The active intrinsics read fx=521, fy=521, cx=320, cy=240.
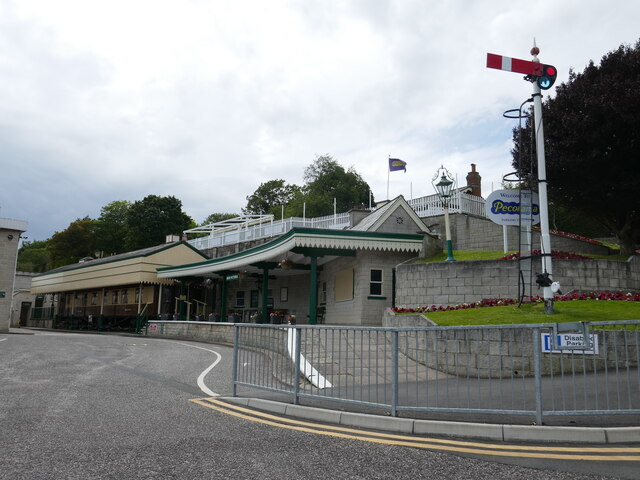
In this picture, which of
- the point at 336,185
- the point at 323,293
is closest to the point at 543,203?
the point at 323,293

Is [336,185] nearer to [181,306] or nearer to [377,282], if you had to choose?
[181,306]

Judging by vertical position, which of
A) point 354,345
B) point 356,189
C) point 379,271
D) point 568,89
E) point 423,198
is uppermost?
point 356,189

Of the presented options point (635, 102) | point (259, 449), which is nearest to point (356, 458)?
point (259, 449)

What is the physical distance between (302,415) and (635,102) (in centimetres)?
1864

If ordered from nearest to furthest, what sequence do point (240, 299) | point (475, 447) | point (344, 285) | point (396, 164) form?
point (475, 447), point (344, 285), point (396, 164), point (240, 299)

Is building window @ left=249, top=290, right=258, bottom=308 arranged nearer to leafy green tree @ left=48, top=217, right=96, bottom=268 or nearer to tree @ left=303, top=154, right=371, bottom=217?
tree @ left=303, top=154, right=371, bottom=217

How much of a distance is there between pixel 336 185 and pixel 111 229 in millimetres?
32648

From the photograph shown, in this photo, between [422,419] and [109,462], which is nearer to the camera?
[109,462]

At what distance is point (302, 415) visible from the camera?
7391 mm

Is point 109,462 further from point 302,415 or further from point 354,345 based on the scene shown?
point 354,345

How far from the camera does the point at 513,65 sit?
13766mm

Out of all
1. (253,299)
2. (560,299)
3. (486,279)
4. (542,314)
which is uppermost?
(486,279)

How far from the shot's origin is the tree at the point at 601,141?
65.6ft

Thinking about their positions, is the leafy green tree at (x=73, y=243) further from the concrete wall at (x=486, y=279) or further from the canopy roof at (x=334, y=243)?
the concrete wall at (x=486, y=279)
